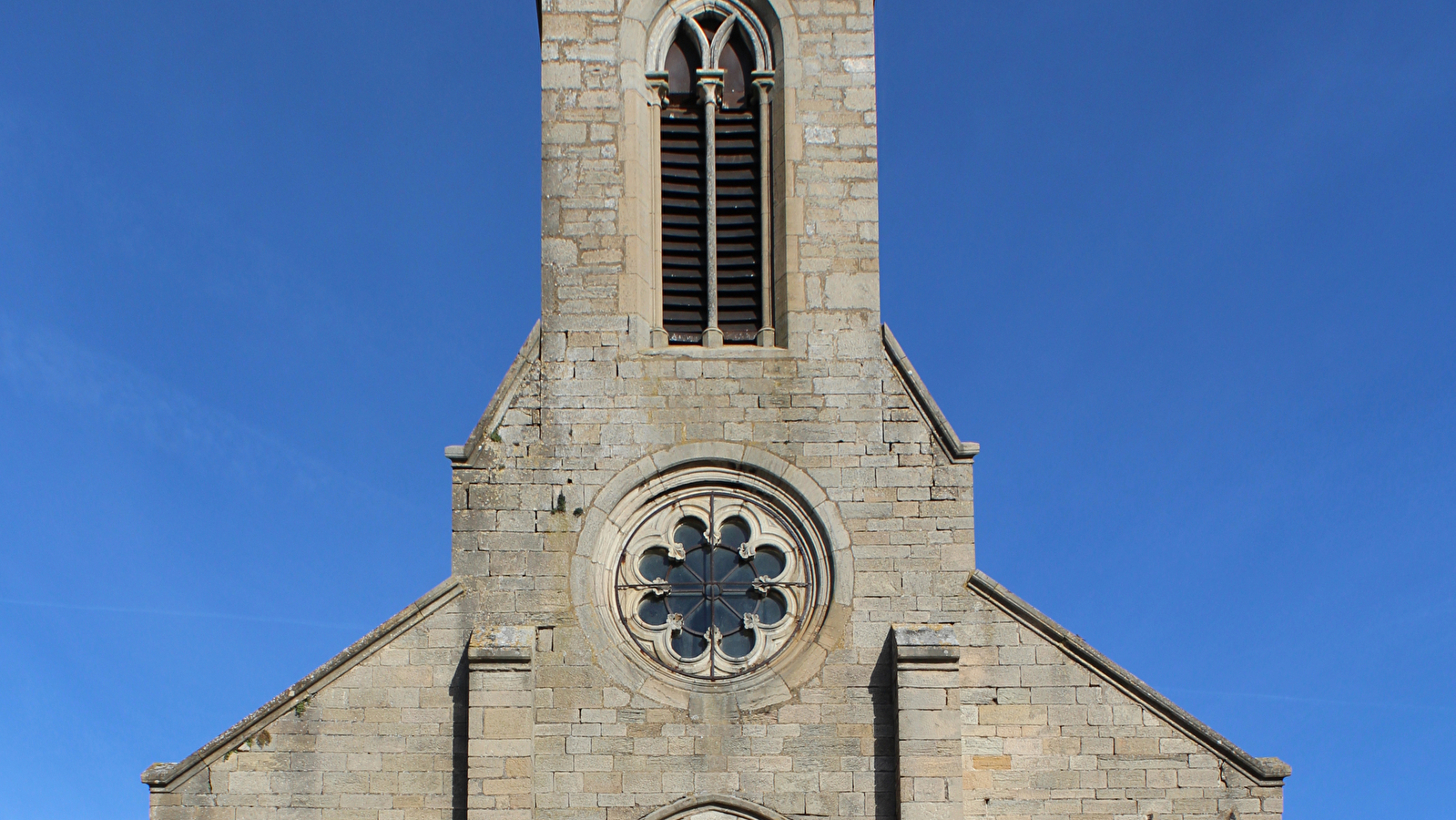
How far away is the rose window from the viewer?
13656mm

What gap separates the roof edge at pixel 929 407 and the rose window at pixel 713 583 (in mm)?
1664

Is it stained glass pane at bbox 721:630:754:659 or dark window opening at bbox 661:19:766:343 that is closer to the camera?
stained glass pane at bbox 721:630:754:659

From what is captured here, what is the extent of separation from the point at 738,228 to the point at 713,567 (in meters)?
3.64

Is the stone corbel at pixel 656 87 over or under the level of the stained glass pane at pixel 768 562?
over

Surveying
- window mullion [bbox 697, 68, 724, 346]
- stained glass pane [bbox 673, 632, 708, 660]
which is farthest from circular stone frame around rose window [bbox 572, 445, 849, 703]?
window mullion [bbox 697, 68, 724, 346]

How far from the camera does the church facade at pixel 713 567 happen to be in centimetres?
1295

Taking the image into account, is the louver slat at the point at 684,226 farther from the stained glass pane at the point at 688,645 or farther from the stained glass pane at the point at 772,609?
the stained glass pane at the point at 688,645

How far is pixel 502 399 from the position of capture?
14.2m

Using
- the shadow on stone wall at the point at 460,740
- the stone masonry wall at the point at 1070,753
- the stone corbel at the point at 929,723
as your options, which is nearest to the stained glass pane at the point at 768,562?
the stone corbel at the point at 929,723

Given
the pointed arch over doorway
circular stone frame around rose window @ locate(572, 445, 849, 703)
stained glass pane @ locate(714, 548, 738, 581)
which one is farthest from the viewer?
stained glass pane @ locate(714, 548, 738, 581)

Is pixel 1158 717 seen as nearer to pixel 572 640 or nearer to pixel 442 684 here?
pixel 572 640

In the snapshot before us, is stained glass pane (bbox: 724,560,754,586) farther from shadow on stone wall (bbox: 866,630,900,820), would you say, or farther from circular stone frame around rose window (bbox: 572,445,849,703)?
shadow on stone wall (bbox: 866,630,900,820)

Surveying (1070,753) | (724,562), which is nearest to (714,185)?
(724,562)

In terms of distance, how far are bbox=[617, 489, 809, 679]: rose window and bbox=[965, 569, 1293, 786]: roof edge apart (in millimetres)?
1768
